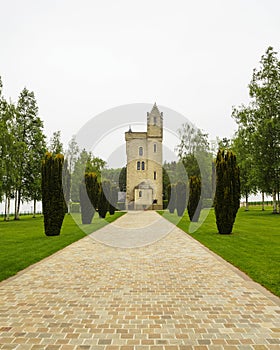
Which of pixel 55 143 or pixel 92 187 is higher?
pixel 55 143

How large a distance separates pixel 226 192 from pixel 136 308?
34.0 feet

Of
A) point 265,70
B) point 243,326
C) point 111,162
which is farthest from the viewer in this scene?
point 265,70

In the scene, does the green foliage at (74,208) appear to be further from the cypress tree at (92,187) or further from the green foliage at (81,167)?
the cypress tree at (92,187)

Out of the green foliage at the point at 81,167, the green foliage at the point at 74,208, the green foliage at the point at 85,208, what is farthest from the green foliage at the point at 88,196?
the green foliage at the point at 74,208

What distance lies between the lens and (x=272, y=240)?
11703mm

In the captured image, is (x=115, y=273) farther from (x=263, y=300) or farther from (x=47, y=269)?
(x=263, y=300)

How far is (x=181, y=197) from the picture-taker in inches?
1062

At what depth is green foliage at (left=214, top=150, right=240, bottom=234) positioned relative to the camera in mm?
13914

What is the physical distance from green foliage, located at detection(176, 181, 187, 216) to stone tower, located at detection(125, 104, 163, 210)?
15868mm

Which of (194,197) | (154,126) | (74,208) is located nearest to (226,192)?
(194,197)

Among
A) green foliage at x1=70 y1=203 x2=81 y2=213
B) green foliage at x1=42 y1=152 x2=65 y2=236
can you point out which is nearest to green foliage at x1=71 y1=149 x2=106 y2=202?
green foliage at x1=70 y1=203 x2=81 y2=213

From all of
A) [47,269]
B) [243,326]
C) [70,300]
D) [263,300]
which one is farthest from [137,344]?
[47,269]

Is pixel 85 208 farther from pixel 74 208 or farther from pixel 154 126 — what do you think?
pixel 154 126

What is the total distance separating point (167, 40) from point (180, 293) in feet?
45.6
